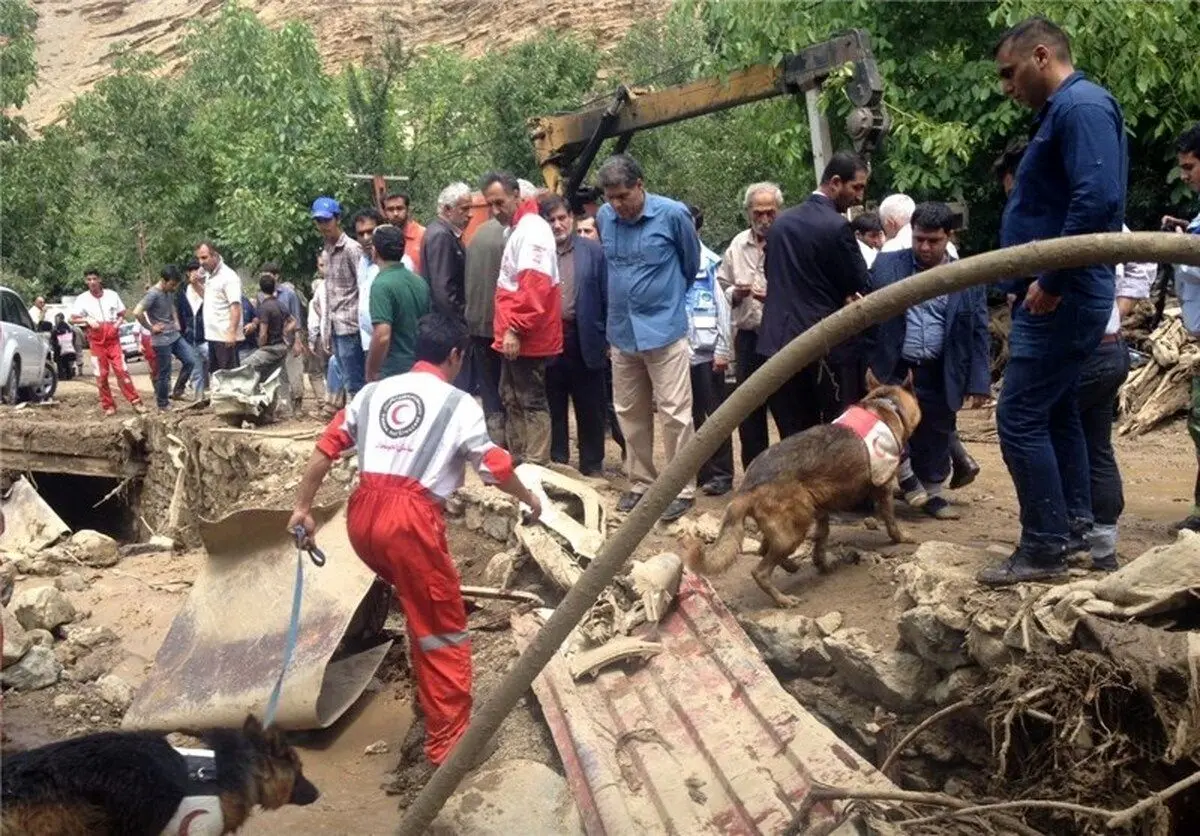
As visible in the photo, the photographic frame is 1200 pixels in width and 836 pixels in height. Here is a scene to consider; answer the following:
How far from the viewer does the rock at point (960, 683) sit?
471cm

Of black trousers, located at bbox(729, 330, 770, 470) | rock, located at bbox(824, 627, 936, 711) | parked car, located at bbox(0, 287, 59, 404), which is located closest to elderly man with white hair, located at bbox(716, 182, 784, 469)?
black trousers, located at bbox(729, 330, 770, 470)

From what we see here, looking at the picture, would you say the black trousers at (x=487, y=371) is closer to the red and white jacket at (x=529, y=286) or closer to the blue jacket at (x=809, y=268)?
the red and white jacket at (x=529, y=286)

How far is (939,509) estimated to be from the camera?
6938 millimetres

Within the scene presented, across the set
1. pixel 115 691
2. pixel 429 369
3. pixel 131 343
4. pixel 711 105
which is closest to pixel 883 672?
pixel 429 369

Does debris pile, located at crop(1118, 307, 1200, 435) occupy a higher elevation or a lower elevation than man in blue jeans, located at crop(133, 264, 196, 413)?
lower

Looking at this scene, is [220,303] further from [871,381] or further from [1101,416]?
[1101,416]

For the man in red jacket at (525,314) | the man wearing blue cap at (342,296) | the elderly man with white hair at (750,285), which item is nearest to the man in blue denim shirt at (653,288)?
the elderly man with white hair at (750,285)

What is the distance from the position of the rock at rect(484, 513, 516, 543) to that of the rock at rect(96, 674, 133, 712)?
2385 millimetres

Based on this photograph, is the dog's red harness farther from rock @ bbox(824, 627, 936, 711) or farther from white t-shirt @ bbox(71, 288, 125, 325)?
white t-shirt @ bbox(71, 288, 125, 325)

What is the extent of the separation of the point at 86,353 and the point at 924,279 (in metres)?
29.1

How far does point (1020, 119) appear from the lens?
1208cm

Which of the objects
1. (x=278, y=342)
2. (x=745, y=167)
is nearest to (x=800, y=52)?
(x=278, y=342)

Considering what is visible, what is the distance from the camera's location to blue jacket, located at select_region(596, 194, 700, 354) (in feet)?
23.3

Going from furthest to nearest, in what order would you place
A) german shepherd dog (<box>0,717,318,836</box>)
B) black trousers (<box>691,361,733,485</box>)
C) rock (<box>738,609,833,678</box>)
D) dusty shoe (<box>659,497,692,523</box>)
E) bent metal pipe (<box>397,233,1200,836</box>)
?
black trousers (<box>691,361,733,485</box>), dusty shoe (<box>659,497,692,523</box>), rock (<box>738,609,833,678</box>), german shepherd dog (<box>0,717,318,836</box>), bent metal pipe (<box>397,233,1200,836</box>)
